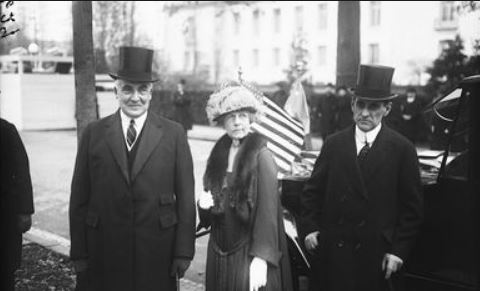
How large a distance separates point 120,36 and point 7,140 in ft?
120

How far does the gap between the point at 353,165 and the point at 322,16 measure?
5220 centimetres

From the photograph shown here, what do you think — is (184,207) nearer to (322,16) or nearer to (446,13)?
(446,13)

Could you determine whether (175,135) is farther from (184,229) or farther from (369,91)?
(369,91)

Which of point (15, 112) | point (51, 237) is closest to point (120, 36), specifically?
point (15, 112)

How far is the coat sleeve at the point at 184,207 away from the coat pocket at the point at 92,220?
525 millimetres

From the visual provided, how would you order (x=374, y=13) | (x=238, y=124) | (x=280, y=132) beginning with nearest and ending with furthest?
1. (x=238, y=124)
2. (x=280, y=132)
3. (x=374, y=13)

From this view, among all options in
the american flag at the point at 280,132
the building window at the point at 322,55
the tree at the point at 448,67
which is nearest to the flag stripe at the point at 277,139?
the american flag at the point at 280,132

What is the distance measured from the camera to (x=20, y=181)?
443 centimetres

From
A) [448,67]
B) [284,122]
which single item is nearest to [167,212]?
[284,122]

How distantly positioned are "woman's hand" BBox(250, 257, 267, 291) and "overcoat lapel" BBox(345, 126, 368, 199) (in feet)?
2.54

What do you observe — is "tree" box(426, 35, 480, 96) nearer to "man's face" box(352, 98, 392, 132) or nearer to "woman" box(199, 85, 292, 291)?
"man's face" box(352, 98, 392, 132)

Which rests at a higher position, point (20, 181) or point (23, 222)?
point (20, 181)

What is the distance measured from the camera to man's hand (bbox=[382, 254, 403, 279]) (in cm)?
366

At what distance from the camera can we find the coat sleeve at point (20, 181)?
441cm
